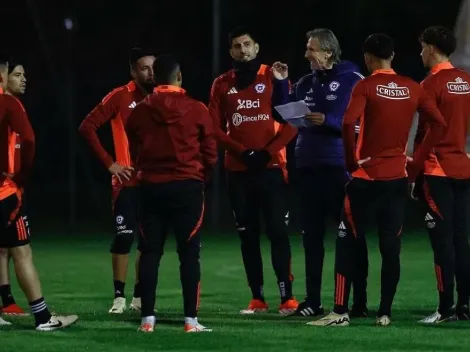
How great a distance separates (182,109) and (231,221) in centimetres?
1400

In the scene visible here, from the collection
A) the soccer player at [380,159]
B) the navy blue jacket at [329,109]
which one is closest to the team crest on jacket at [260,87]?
the navy blue jacket at [329,109]

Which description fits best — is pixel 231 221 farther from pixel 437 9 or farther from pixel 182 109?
pixel 182 109

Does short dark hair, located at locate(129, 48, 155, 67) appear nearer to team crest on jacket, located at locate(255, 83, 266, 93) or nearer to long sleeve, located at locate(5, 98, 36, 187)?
team crest on jacket, located at locate(255, 83, 266, 93)

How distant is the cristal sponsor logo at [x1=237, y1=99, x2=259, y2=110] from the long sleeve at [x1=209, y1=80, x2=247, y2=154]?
0.68 feet

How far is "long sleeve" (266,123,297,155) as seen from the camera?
33.6ft

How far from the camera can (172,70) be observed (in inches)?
349

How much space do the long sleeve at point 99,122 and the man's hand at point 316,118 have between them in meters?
1.70

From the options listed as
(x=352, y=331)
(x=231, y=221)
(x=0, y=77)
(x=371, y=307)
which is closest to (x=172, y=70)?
(x=0, y=77)

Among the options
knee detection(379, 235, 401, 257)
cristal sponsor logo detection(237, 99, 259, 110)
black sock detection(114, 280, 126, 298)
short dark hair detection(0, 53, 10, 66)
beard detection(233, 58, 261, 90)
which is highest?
short dark hair detection(0, 53, 10, 66)

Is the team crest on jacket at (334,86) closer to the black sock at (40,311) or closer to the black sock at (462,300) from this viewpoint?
the black sock at (462,300)

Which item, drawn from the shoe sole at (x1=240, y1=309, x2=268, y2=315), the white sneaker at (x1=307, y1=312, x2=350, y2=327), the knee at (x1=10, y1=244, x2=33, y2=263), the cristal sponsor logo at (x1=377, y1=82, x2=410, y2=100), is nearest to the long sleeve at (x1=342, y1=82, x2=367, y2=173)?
the cristal sponsor logo at (x1=377, y1=82, x2=410, y2=100)

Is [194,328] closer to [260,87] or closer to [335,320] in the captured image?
[335,320]

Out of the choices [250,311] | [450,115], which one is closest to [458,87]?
[450,115]

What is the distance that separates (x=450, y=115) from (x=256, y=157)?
1.62m
